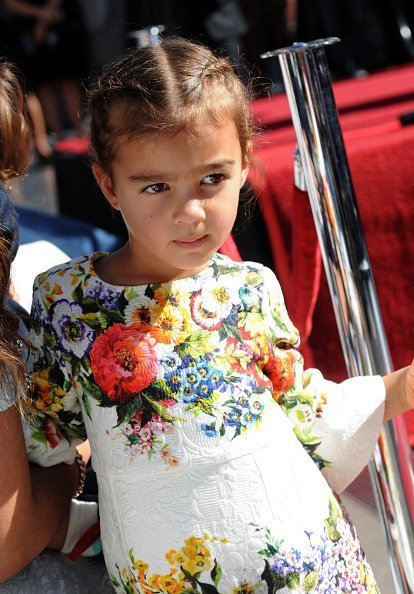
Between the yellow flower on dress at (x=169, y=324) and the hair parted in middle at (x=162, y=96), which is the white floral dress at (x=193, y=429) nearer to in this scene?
the yellow flower on dress at (x=169, y=324)

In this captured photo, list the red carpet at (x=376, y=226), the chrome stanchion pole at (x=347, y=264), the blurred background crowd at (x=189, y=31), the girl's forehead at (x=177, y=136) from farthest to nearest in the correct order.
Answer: the blurred background crowd at (x=189, y=31) → the red carpet at (x=376, y=226) → the chrome stanchion pole at (x=347, y=264) → the girl's forehead at (x=177, y=136)

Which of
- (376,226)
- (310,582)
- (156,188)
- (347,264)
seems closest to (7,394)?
(156,188)

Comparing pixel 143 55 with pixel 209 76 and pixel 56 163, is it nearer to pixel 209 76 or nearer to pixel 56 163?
pixel 209 76

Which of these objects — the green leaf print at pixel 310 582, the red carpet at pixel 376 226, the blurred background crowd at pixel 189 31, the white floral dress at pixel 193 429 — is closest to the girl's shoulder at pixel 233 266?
the white floral dress at pixel 193 429

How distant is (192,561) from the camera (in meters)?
0.98

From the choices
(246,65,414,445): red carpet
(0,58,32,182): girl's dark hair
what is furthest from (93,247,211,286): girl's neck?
(246,65,414,445): red carpet

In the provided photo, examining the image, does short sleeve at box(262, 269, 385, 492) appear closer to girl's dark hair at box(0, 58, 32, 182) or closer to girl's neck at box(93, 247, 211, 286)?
girl's neck at box(93, 247, 211, 286)

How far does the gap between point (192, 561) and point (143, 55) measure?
53 centimetres

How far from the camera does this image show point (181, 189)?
3.22 feet

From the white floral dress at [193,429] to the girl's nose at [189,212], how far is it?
0.09 metres

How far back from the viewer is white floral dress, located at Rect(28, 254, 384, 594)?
98 centimetres

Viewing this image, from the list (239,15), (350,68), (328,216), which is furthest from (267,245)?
(239,15)

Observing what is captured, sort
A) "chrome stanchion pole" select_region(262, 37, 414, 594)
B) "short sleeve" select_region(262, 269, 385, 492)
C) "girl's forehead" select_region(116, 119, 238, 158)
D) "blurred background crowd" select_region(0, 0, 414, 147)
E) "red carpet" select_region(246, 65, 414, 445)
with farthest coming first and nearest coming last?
1. "blurred background crowd" select_region(0, 0, 414, 147)
2. "red carpet" select_region(246, 65, 414, 445)
3. "chrome stanchion pole" select_region(262, 37, 414, 594)
4. "short sleeve" select_region(262, 269, 385, 492)
5. "girl's forehead" select_region(116, 119, 238, 158)

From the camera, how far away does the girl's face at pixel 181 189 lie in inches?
38.2
